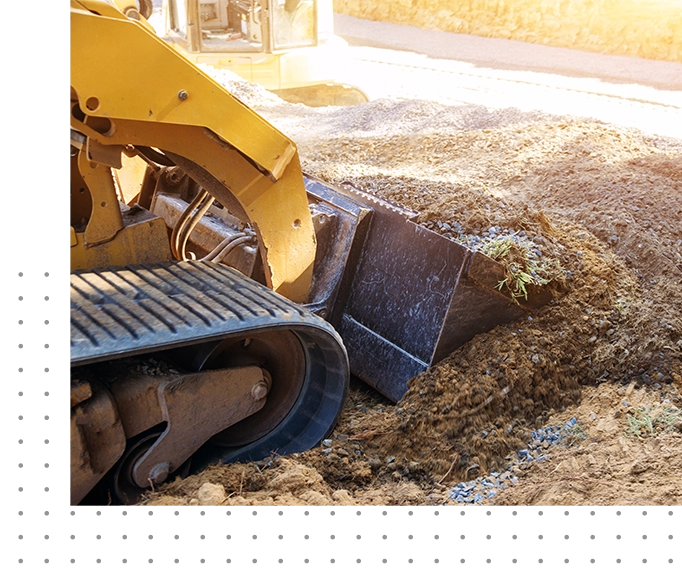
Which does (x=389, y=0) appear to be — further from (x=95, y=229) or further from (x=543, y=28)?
(x=95, y=229)

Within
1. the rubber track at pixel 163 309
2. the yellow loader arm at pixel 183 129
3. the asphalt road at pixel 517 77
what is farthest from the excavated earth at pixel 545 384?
the asphalt road at pixel 517 77

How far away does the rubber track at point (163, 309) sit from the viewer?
82.8 inches

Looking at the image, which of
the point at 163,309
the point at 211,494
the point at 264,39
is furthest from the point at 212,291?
the point at 264,39

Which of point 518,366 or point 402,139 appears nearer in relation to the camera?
point 518,366

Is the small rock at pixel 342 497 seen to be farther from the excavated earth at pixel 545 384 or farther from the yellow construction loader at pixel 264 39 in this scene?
the yellow construction loader at pixel 264 39

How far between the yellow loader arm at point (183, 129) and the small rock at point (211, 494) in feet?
2.85

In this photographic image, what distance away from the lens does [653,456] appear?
100 inches

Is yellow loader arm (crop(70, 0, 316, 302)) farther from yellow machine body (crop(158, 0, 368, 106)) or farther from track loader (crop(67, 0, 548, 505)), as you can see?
yellow machine body (crop(158, 0, 368, 106))

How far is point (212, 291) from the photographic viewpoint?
8.30ft

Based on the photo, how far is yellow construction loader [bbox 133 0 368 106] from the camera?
26.6 feet

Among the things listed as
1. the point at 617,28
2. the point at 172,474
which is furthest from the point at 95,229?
the point at 617,28

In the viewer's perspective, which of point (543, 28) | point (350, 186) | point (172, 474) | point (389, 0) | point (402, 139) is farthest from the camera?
point (389, 0)

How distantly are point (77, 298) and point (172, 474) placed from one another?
664 millimetres

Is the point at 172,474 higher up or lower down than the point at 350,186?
lower down
